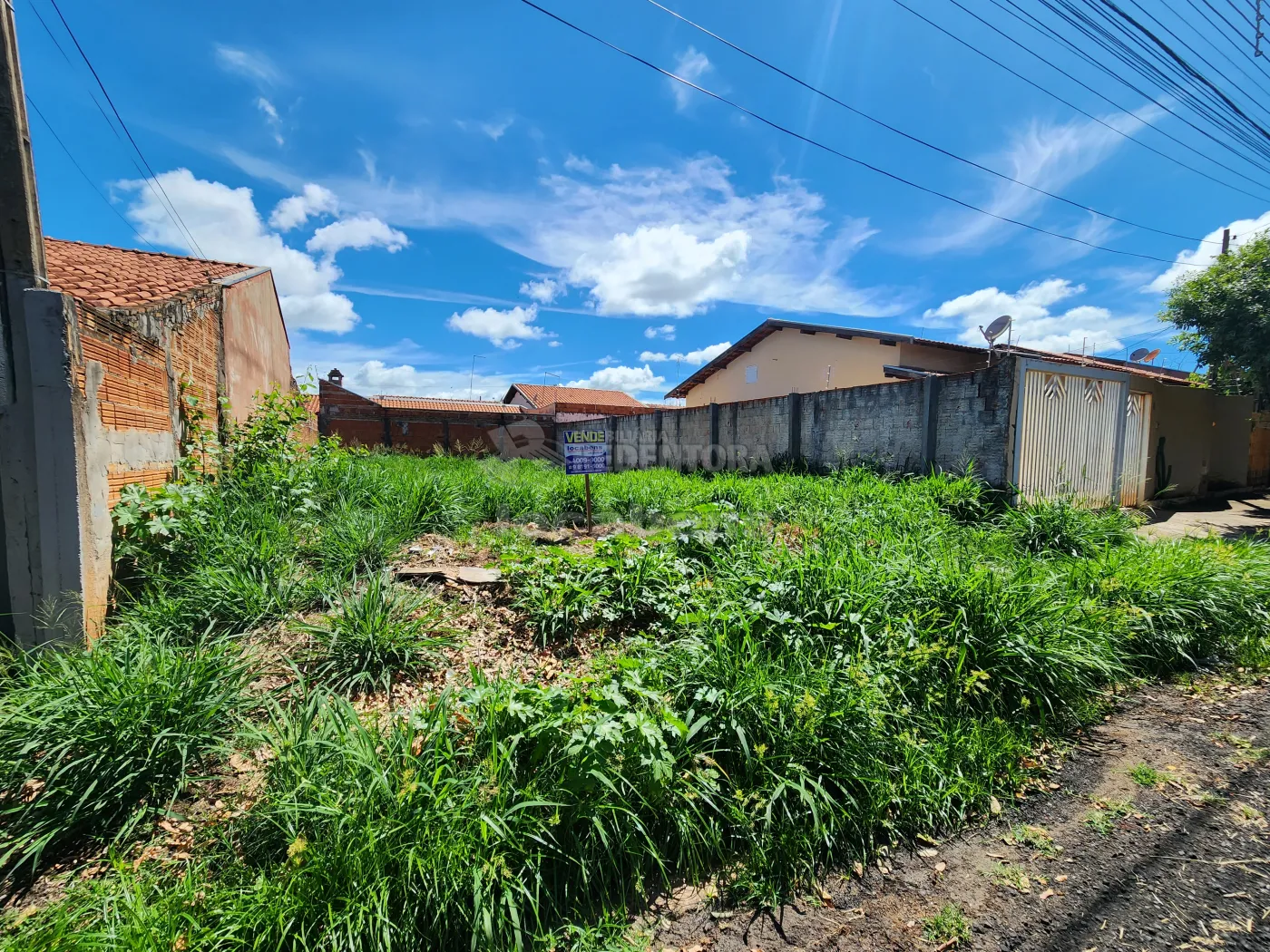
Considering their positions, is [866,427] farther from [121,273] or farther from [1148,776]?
[121,273]

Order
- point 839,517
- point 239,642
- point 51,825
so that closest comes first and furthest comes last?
1. point 51,825
2. point 239,642
3. point 839,517

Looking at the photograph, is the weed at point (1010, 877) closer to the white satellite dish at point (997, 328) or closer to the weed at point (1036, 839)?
the weed at point (1036, 839)

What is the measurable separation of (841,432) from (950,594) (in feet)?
19.0

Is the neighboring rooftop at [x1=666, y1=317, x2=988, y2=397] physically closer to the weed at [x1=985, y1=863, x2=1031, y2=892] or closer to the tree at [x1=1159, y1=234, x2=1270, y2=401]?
the tree at [x1=1159, y1=234, x2=1270, y2=401]

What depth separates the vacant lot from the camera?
5.43ft

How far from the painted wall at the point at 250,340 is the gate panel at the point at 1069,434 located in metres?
9.49

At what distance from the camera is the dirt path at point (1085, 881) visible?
5.47 ft

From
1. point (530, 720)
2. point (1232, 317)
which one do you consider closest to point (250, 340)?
point (530, 720)

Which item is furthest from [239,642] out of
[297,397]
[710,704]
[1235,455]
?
[1235,455]

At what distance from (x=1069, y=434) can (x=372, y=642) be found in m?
8.50

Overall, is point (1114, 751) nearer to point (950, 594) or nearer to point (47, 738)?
point (950, 594)

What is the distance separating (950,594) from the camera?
3141 millimetres

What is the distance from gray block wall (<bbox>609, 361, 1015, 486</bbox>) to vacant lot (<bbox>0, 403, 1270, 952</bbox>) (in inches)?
102

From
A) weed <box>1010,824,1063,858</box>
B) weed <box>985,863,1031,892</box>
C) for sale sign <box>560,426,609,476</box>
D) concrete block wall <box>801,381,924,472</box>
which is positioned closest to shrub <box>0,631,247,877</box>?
for sale sign <box>560,426,609,476</box>
